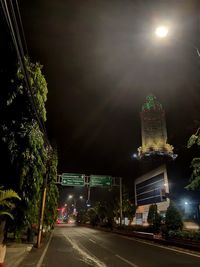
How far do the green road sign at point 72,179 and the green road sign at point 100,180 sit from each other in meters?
1.38

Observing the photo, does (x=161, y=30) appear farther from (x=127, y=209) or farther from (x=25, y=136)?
(x=127, y=209)

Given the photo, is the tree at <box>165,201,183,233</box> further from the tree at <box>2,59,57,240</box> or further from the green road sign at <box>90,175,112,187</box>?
the tree at <box>2,59,57,240</box>

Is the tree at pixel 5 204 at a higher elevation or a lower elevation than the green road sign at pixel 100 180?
lower

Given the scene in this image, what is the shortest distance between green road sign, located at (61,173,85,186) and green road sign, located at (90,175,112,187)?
54.3 inches

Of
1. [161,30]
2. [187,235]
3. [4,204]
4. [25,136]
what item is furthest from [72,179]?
[161,30]

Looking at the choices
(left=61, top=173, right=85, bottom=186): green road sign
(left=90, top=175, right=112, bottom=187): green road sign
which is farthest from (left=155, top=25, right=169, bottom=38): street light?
(left=90, top=175, right=112, bottom=187): green road sign

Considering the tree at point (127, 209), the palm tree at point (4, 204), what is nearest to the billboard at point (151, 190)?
the tree at point (127, 209)

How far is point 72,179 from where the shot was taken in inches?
1464

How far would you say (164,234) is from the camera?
24.2 metres

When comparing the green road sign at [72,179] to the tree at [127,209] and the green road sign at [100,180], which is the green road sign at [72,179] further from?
the tree at [127,209]

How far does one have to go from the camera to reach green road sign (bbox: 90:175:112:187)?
124 ft

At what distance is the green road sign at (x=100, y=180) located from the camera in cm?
3767

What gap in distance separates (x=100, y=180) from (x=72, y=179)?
13.2 feet

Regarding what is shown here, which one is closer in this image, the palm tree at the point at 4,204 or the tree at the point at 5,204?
the palm tree at the point at 4,204
